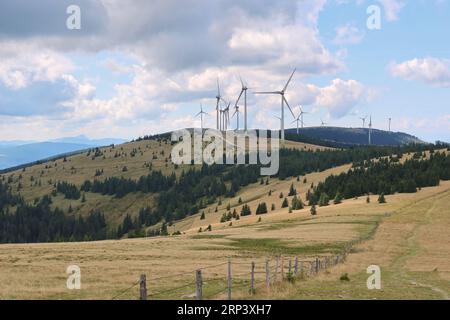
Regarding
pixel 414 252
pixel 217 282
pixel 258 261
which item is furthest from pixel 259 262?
pixel 414 252

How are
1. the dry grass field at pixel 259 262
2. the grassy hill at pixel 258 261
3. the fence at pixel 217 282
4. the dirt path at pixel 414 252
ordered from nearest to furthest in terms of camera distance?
the fence at pixel 217 282
the dry grass field at pixel 259 262
the grassy hill at pixel 258 261
the dirt path at pixel 414 252

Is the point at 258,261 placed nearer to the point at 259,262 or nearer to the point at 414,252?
the point at 259,262

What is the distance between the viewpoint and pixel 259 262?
5950 cm

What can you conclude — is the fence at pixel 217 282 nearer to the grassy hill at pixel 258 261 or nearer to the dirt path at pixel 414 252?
the grassy hill at pixel 258 261

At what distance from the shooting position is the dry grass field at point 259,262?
1411 inches

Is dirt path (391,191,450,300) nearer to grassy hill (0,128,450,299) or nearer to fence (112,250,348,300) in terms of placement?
grassy hill (0,128,450,299)

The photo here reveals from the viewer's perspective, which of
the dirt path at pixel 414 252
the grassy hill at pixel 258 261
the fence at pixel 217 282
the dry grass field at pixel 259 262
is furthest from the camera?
the dirt path at pixel 414 252

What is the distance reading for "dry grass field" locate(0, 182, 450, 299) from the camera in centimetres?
3584

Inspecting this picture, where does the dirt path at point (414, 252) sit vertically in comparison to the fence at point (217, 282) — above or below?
below

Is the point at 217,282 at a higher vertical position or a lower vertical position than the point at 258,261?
higher

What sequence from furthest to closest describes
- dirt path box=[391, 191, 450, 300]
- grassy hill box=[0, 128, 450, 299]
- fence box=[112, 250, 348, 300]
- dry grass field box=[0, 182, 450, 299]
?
dirt path box=[391, 191, 450, 300]
grassy hill box=[0, 128, 450, 299]
dry grass field box=[0, 182, 450, 299]
fence box=[112, 250, 348, 300]

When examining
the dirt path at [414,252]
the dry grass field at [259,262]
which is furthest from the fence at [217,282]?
the dirt path at [414,252]

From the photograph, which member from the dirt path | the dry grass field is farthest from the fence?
the dirt path
